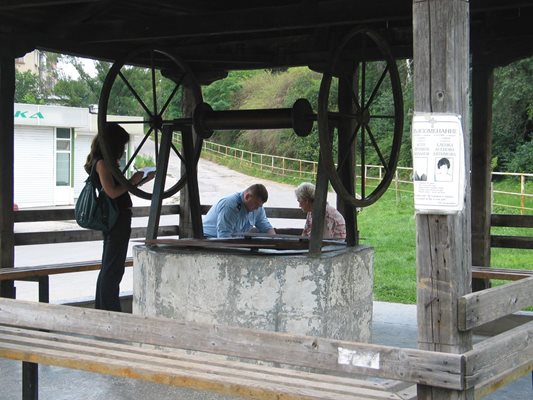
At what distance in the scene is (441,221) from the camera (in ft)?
10.5

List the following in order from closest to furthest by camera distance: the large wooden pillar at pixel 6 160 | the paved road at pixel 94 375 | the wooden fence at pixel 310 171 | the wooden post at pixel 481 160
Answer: the paved road at pixel 94 375 < the large wooden pillar at pixel 6 160 < the wooden post at pixel 481 160 < the wooden fence at pixel 310 171

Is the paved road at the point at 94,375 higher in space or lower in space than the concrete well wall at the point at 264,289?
lower

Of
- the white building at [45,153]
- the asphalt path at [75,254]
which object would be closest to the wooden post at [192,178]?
the asphalt path at [75,254]

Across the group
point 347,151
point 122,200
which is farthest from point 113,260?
point 347,151

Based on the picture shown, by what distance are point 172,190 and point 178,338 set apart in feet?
12.5

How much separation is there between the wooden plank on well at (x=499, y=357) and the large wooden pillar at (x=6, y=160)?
15.6 ft

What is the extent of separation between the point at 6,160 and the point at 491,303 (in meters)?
4.97

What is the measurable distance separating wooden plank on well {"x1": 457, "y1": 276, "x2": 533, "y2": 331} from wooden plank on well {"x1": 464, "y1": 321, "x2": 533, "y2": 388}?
10 cm

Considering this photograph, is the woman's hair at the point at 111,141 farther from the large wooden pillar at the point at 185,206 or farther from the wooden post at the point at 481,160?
the wooden post at the point at 481,160

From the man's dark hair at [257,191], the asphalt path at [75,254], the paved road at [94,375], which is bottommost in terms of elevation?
the paved road at [94,375]

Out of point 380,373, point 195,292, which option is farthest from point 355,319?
point 380,373

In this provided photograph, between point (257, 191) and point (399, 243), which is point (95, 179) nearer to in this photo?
point (257, 191)

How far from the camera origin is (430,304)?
3242 mm

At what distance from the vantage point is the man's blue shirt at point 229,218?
7500 mm
